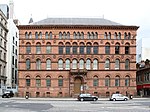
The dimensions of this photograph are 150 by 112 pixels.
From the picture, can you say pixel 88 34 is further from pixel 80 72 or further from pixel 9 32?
pixel 9 32

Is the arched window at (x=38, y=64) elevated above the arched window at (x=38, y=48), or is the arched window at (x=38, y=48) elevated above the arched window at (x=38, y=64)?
the arched window at (x=38, y=48)

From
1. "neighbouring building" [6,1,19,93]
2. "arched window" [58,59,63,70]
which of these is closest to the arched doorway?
"arched window" [58,59,63,70]

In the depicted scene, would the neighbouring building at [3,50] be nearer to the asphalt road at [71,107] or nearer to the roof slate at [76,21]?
the roof slate at [76,21]

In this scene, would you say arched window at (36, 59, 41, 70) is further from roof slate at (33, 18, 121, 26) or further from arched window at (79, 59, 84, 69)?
arched window at (79, 59, 84, 69)

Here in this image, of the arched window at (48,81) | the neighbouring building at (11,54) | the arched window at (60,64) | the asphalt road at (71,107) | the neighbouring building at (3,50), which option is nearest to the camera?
the asphalt road at (71,107)

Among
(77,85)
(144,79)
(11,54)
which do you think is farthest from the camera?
(11,54)

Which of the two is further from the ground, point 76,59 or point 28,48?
point 28,48

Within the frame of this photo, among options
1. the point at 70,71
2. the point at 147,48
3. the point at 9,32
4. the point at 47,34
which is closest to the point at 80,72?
the point at 70,71

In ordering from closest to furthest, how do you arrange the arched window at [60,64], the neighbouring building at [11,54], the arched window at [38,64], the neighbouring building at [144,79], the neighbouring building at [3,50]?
the arched window at [38,64] → the arched window at [60,64] → the neighbouring building at [3,50] → the neighbouring building at [144,79] → the neighbouring building at [11,54]

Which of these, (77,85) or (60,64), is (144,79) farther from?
(60,64)

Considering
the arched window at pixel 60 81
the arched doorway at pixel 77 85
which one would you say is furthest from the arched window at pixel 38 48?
the arched doorway at pixel 77 85

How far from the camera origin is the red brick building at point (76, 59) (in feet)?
236

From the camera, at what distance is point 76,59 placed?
72875mm

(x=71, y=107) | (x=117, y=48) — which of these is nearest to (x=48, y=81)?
(x=117, y=48)
